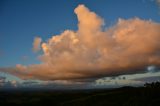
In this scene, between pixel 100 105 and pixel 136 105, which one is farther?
pixel 100 105

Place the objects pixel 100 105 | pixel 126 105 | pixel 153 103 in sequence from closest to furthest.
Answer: pixel 153 103, pixel 126 105, pixel 100 105

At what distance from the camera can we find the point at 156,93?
189m

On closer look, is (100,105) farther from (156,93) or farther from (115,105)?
(156,93)

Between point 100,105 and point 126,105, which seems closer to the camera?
point 126,105

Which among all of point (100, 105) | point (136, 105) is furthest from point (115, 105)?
point (136, 105)

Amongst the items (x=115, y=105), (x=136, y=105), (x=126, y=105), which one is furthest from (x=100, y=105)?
(x=136, y=105)

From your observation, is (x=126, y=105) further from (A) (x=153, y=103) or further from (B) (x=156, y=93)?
(B) (x=156, y=93)

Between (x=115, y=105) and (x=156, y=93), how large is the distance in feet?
117

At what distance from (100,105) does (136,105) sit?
4642 cm

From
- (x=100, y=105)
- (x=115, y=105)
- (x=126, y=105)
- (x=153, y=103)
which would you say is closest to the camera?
(x=153, y=103)

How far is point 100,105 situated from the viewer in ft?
634

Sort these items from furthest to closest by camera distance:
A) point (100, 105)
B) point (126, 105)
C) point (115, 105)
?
point (100, 105), point (115, 105), point (126, 105)

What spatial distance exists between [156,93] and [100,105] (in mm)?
45665

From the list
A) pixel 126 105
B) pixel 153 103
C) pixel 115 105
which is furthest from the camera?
pixel 115 105
